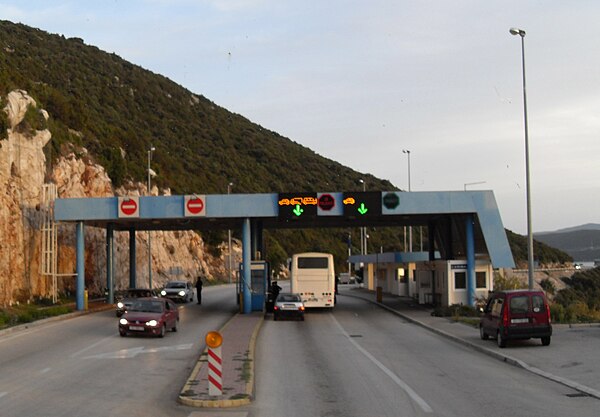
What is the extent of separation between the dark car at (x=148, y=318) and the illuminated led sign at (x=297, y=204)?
500 inches

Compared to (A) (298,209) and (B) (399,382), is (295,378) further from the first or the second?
(A) (298,209)

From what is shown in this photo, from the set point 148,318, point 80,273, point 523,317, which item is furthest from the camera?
point 80,273

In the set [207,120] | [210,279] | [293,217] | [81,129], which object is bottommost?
[210,279]

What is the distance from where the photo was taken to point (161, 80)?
144000 millimetres

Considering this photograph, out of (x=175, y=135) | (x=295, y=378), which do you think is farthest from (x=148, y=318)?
(x=175, y=135)

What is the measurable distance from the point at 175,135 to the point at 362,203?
8687cm

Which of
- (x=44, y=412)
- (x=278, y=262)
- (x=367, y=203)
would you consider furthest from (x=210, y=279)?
(x=44, y=412)

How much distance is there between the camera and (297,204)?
40.8m

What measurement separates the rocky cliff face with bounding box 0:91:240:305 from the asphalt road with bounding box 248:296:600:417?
21525 mm

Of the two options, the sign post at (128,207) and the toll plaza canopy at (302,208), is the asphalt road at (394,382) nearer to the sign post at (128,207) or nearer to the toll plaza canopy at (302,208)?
the toll plaza canopy at (302,208)

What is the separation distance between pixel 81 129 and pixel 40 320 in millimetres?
41543

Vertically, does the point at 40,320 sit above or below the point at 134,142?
below

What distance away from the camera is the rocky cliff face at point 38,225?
43.2m

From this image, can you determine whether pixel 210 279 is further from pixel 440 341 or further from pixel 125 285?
pixel 440 341
